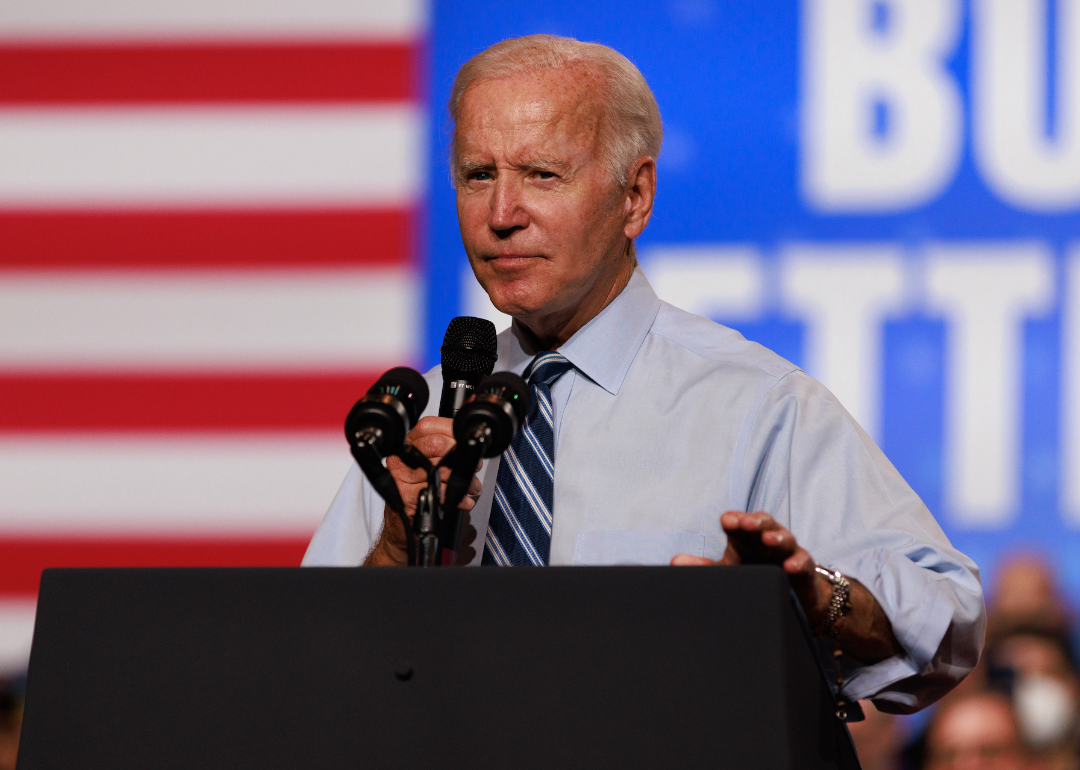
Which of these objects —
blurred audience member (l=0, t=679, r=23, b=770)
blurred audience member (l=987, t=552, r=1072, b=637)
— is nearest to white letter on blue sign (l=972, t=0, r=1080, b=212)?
blurred audience member (l=987, t=552, r=1072, b=637)

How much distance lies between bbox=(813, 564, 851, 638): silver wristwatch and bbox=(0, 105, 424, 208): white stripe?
2209mm

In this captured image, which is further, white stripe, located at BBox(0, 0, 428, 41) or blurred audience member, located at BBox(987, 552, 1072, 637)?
white stripe, located at BBox(0, 0, 428, 41)

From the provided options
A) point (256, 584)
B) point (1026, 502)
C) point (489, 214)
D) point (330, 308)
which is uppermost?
point (330, 308)

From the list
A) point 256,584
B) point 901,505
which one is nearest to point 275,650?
point 256,584

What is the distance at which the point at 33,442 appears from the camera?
2.98 metres

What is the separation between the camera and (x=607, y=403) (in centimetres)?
131

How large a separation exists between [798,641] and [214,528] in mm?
2385

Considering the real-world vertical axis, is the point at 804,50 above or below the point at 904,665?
above

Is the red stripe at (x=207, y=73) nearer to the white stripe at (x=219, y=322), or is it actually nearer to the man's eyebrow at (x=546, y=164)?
the white stripe at (x=219, y=322)

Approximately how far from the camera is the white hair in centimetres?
130

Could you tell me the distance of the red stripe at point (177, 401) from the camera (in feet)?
9.56

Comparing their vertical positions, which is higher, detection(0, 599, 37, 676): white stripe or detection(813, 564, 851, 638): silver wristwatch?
detection(813, 564, 851, 638): silver wristwatch

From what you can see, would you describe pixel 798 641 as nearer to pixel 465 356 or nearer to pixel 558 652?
pixel 558 652

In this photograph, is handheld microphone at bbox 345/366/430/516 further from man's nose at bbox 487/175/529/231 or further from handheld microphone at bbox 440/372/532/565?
man's nose at bbox 487/175/529/231
